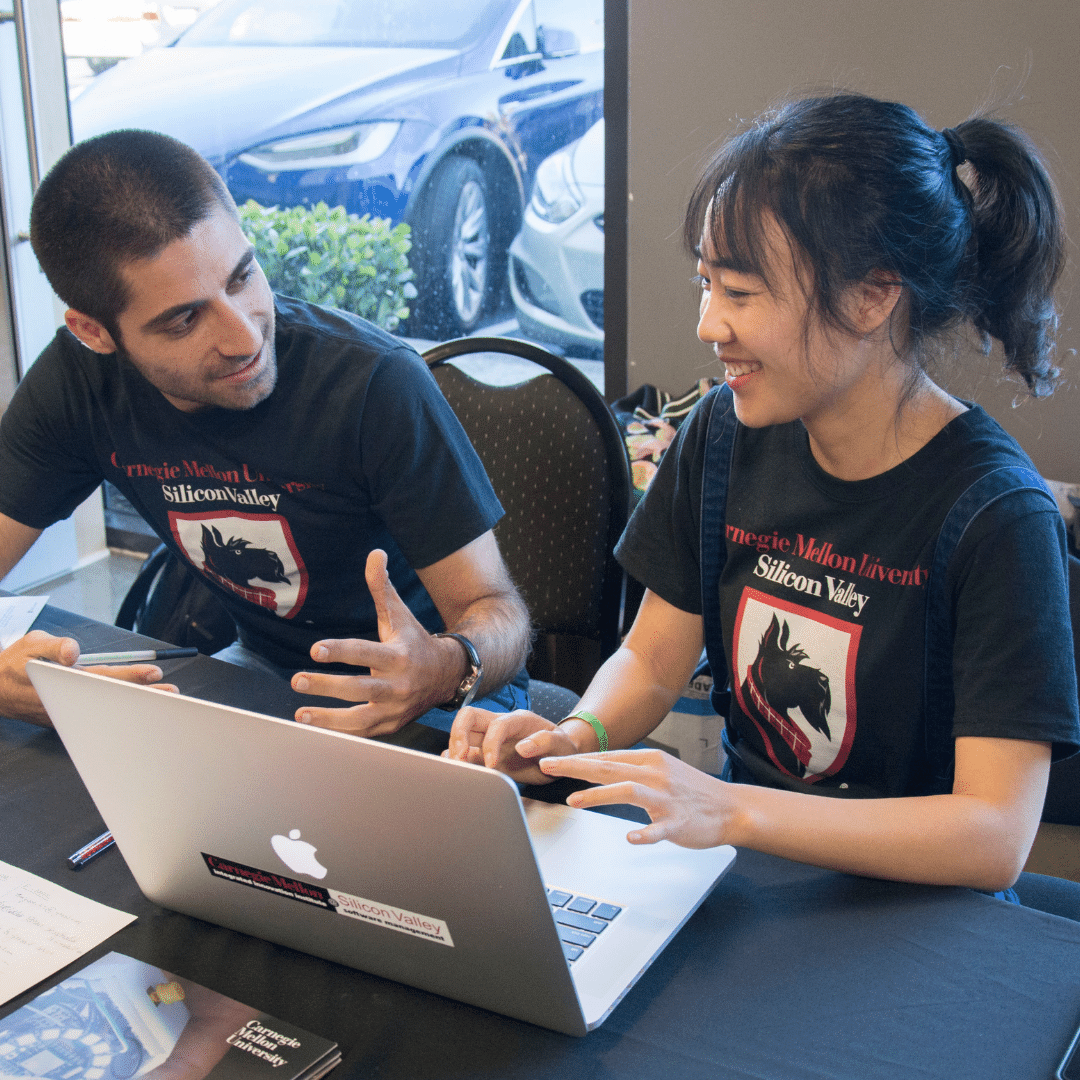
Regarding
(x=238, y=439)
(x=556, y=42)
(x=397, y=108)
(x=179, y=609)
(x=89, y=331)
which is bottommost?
(x=179, y=609)

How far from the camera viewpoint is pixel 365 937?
70cm

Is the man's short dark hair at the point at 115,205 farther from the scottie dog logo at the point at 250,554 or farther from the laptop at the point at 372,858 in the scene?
the laptop at the point at 372,858

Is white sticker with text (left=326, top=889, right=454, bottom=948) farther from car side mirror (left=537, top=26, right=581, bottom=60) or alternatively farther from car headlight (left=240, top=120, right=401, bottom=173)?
car headlight (left=240, top=120, right=401, bottom=173)

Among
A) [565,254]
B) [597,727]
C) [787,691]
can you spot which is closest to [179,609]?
[597,727]

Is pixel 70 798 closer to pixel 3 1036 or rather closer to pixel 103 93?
pixel 3 1036

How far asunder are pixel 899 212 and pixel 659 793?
0.57 meters

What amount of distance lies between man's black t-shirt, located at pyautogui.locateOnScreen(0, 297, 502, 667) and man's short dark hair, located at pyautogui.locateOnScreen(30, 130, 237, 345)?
0.68 ft

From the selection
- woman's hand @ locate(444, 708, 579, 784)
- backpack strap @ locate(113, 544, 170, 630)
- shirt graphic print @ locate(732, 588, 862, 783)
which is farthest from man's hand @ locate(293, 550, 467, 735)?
backpack strap @ locate(113, 544, 170, 630)

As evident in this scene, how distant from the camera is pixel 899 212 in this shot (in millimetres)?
947

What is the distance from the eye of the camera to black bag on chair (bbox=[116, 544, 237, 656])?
1695mm

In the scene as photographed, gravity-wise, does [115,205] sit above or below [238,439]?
above

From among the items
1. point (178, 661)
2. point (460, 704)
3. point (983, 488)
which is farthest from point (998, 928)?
point (178, 661)

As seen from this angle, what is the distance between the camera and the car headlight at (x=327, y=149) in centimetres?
323

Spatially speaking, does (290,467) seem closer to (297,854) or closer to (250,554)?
(250,554)
